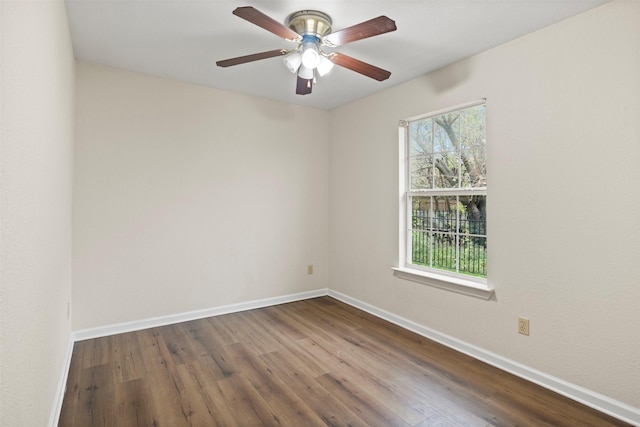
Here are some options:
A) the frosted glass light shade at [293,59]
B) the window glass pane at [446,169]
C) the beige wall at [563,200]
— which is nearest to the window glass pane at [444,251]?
the beige wall at [563,200]

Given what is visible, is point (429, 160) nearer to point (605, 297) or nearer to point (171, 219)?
point (605, 297)

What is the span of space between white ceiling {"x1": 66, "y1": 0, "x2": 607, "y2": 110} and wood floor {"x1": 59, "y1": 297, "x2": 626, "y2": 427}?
8.13ft

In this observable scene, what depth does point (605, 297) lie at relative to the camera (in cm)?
209

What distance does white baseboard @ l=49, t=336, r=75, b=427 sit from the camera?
1.85 meters

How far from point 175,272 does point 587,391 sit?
11.4 feet

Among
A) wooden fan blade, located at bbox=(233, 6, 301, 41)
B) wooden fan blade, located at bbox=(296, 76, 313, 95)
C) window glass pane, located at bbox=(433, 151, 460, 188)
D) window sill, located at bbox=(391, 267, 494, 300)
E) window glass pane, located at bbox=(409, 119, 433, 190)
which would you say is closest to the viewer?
wooden fan blade, located at bbox=(233, 6, 301, 41)

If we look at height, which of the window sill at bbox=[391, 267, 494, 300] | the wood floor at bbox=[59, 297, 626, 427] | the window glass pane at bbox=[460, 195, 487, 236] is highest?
the window glass pane at bbox=[460, 195, 487, 236]

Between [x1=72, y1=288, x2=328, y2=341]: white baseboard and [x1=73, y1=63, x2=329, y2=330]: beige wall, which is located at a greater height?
[x1=73, y1=63, x2=329, y2=330]: beige wall

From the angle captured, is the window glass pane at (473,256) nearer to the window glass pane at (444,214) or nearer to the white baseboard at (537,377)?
the window glass pane at (444,214)

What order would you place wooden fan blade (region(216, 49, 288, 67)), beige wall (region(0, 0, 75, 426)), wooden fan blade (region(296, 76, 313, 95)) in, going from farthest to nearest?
1. wooden fan blade (region(296, 76, 313, 95))
2. wooden fan blade (region(216, 49, 288, 67))
3. beige wall (region(0, 0, 75, 426))

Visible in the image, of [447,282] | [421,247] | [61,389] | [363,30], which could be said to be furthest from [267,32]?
[61,389]

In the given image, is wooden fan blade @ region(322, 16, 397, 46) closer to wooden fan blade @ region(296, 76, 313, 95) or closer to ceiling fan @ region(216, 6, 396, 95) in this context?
ceiling fan @ region(216, 6, 396, 95)

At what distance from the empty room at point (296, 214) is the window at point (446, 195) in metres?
0.02

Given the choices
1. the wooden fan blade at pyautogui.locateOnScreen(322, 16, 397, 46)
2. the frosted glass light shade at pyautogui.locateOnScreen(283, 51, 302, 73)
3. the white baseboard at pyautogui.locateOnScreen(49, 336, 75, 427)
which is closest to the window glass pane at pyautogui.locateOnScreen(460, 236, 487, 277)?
the wooden fan blade at pyautogui.locateOnScreen(322, 16, 397, 46)
